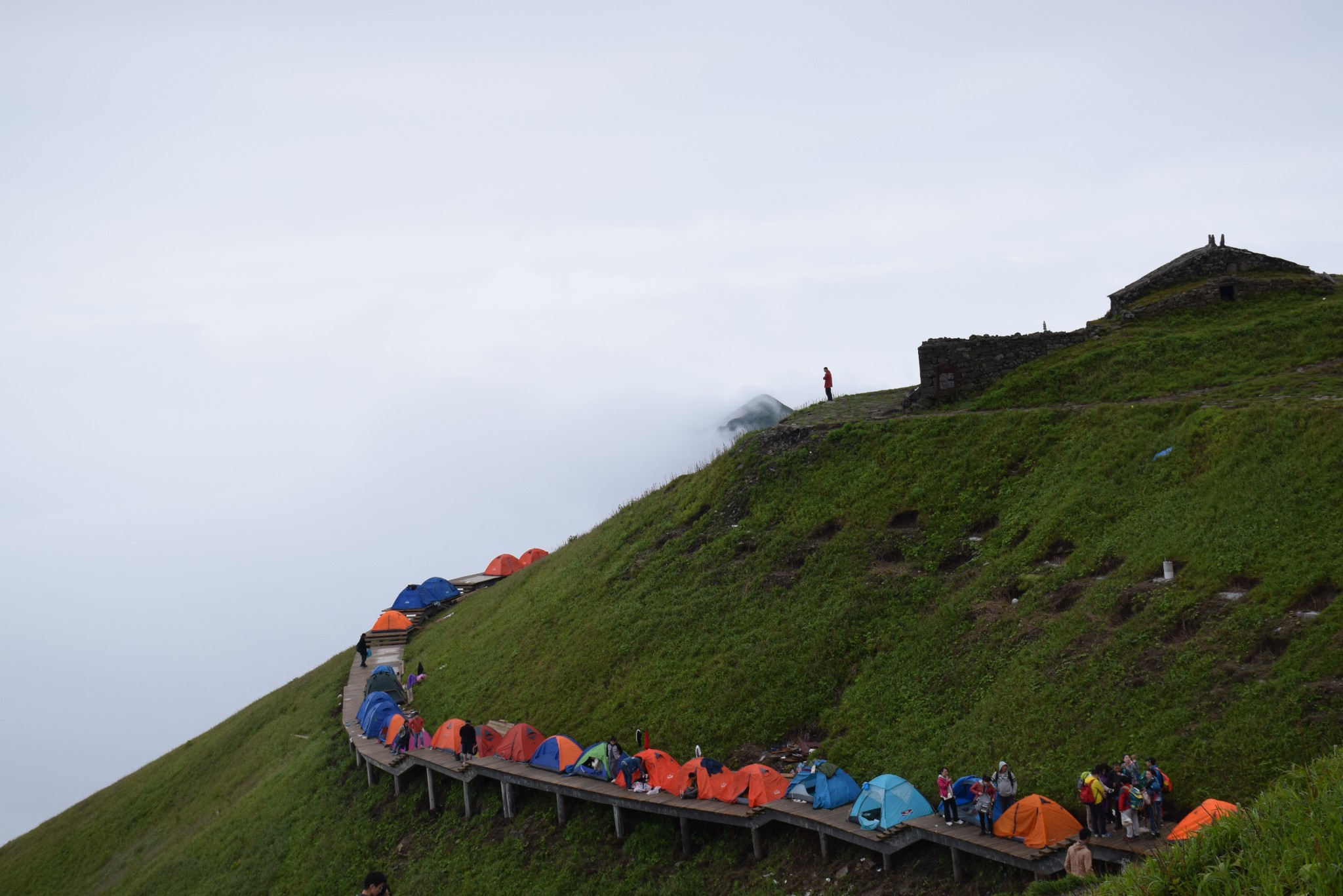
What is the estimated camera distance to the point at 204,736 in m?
59.1

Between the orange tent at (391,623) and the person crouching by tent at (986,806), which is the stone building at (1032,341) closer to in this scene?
the person crouching by tent at (986,806)

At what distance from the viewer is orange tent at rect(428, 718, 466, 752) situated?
35.4 meters

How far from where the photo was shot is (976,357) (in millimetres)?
41281

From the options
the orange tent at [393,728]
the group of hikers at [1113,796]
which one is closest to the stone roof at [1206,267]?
the group of hikers at [1113,796]

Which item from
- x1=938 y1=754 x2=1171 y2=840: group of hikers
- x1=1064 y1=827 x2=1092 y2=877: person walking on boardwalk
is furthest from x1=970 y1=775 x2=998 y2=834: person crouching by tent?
x1=1064 y1=827 x2=1092 y2=877: person walking on boardwalk

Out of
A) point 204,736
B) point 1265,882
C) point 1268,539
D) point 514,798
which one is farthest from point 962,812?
point 204,736

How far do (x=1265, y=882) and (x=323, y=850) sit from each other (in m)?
34.4

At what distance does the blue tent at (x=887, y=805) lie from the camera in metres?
22.3

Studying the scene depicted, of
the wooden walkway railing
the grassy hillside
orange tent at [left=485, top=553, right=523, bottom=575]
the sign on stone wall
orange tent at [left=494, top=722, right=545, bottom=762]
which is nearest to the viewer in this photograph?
the wooden walkway railing

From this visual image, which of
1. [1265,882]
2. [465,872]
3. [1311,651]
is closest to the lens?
[1265,882]

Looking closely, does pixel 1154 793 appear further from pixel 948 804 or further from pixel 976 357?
pixel 976 357

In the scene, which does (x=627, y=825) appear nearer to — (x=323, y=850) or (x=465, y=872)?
(x=465, y=872)

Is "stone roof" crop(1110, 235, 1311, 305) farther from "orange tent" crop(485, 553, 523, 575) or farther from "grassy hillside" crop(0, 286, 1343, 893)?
"orange tent" crop(485, 553, 523, 575)

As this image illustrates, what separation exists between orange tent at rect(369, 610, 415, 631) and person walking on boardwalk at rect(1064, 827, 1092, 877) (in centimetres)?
4316
